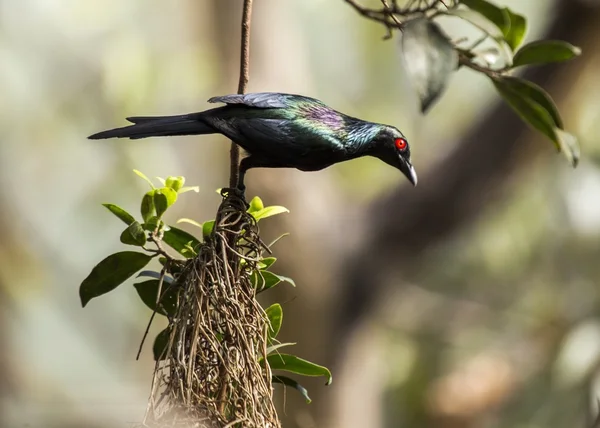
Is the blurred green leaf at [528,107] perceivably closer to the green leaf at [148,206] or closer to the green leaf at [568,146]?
the green leaf at [568,146]

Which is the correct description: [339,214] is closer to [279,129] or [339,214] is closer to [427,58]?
[279,129]

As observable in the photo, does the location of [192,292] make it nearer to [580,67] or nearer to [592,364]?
[580,67]

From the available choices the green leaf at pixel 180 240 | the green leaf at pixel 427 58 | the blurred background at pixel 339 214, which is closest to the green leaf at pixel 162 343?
the green leaf at pixel 180 240

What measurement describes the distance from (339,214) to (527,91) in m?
2.62

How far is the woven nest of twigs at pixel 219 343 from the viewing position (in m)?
0.86

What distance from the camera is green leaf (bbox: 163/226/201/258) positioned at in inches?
38.1

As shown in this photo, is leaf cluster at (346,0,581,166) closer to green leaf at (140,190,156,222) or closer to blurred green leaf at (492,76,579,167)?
blurred green leaf at (492,76,579,167)

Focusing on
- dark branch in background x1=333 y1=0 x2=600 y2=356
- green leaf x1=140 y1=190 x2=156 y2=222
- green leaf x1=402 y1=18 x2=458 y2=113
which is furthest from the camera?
dark branch in background x1=333 y1=0 x2=600 y2=356

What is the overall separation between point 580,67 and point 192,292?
8.10 ft

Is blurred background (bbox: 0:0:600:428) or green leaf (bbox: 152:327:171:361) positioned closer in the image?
green leaf (bbox: 152:327:171:361)

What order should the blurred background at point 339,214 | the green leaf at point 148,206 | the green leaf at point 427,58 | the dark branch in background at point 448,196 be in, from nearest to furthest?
the green leaf at point 427,58, the green leaf at point 148,206, the dark branch in background at point 448,196, the blurred background at point 339,214

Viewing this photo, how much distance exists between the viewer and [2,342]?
3.79 metres

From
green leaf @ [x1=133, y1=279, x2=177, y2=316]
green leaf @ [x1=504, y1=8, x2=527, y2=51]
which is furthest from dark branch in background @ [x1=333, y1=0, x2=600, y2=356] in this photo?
green leaf @ [x1=133, y1=279, x2=177, y2=316]

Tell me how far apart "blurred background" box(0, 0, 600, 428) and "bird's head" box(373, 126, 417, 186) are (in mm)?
1998
